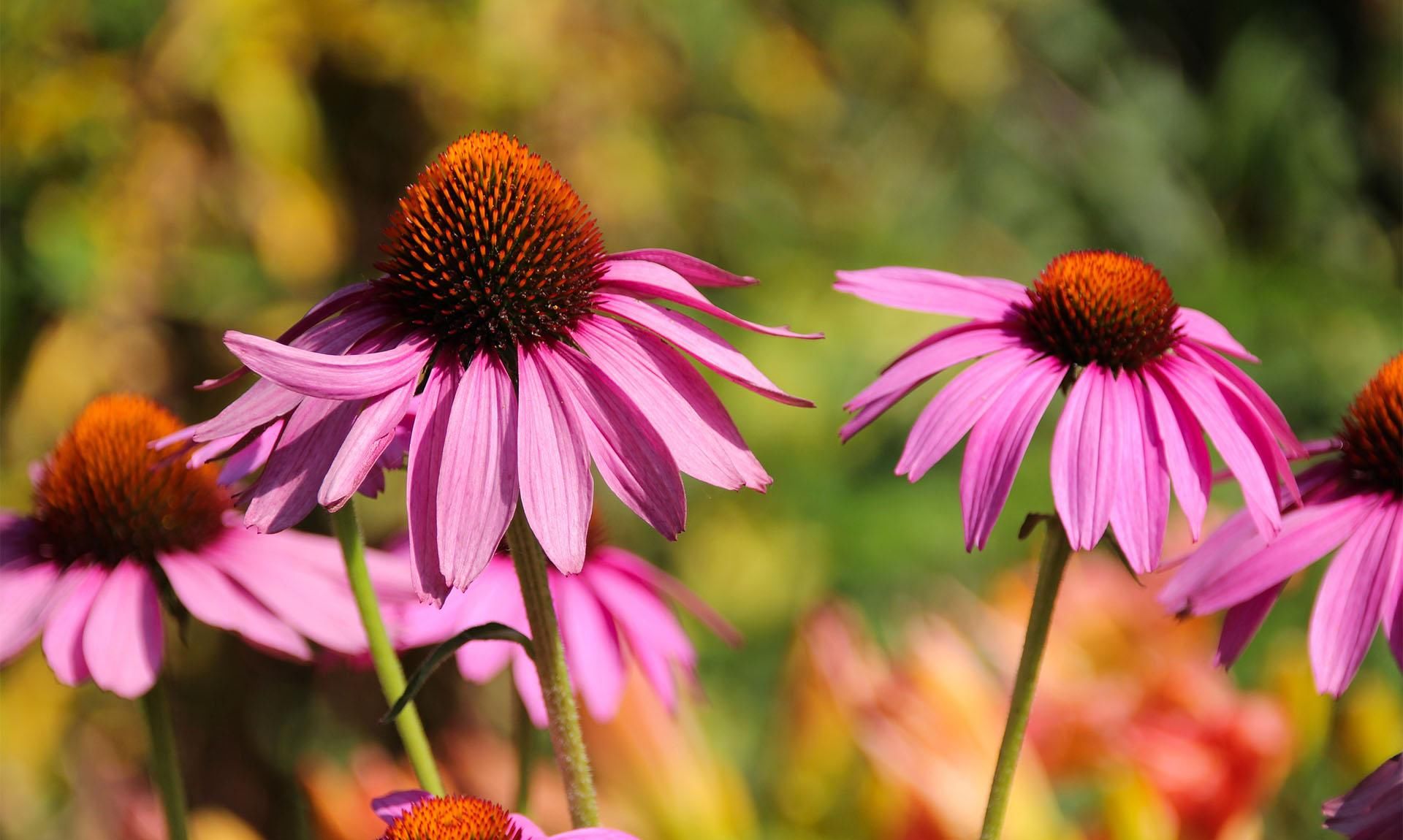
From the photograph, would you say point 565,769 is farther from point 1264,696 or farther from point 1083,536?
point 1264,696

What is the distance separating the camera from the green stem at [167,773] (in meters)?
0.44

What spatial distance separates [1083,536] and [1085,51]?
13.5ft

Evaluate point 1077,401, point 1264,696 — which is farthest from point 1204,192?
point 1077,401

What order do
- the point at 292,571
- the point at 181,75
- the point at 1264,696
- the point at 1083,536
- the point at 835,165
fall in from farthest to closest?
the point at 835,165, the point at 181,75, the point at 1264,696, the point at 292,571, the point at 1083,536

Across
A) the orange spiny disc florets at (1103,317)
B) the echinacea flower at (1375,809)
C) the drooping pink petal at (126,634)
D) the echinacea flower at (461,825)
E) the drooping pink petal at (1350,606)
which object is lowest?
the echinacea flower at (461,825)

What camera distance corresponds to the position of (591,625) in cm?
62

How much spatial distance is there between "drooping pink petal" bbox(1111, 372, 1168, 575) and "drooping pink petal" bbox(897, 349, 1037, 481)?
40mm

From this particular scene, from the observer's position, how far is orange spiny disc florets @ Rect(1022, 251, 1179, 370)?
0.44 meters

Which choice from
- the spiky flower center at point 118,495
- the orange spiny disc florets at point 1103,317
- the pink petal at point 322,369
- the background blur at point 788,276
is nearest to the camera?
the pink petal at point 322,369

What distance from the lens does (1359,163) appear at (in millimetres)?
4133

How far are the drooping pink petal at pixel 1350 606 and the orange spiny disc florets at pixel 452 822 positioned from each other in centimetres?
24

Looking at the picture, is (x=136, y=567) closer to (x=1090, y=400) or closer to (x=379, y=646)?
(x=379, y=646)

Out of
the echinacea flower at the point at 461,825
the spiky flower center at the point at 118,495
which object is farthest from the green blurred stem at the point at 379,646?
the spiky flower center at the point at 118,495

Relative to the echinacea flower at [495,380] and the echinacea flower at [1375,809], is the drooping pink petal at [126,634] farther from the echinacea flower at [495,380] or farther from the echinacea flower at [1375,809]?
the echinacea flower at [1375,809]
